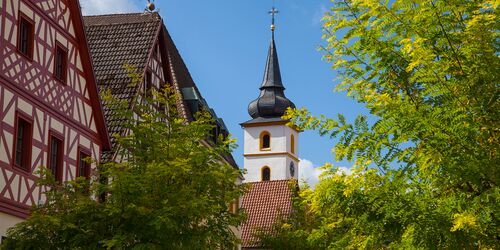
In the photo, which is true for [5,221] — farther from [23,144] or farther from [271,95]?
[271,95]

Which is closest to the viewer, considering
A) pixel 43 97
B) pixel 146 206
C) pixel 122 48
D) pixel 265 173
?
pixel 146 206

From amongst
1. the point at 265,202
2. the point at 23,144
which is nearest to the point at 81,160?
the point at 23,144

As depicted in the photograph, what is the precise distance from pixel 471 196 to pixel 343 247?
219 centimetres

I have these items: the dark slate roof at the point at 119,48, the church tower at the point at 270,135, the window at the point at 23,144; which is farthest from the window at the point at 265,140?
the window at the point at 23,144

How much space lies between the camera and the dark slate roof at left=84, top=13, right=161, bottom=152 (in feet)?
101

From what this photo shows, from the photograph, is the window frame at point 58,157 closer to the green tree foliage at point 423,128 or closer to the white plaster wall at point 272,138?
the green tree foliage at point 423,128

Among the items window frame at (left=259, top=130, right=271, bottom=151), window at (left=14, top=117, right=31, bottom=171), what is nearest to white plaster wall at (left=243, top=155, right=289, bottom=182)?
window frame at (left=259, top=130, right=271, bottom=151)

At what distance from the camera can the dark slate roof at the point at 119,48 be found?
3066 cm

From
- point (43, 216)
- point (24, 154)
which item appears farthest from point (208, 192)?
point (24, 154)

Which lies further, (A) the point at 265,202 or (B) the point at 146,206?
(A) the point at 265,202

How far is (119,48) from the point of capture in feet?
107

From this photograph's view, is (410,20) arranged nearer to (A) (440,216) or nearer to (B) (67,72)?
(A) (440,216)

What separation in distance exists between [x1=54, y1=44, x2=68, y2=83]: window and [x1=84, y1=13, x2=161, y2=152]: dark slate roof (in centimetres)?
493

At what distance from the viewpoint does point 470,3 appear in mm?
10648
